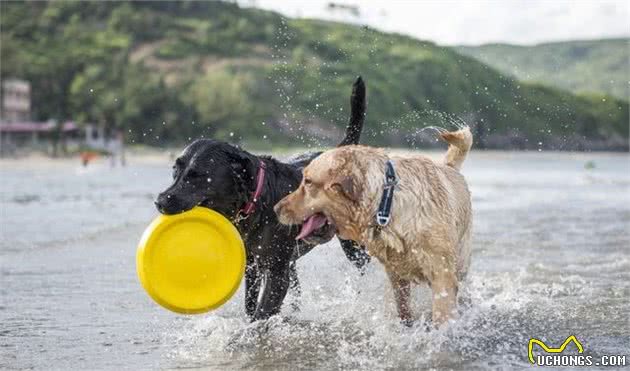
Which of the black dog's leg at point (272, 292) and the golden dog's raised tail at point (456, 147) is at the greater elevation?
the golden dog's raised tail at point (456, 147)

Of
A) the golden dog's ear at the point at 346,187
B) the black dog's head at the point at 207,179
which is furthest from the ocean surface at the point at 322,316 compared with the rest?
the golden dog's ear at the point at 346,187

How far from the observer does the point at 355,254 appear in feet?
24.6

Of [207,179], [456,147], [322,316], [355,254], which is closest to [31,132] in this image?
[355,254]

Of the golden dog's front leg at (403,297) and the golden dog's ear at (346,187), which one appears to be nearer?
the golden dog's ear at (346,187)

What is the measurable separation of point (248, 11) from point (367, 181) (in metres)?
164

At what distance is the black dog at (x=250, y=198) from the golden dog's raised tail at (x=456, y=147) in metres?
1.07

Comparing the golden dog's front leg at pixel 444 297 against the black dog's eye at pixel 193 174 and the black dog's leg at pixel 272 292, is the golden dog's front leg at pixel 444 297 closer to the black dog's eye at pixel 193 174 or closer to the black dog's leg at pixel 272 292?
the black dog's leg at pixel 272 292

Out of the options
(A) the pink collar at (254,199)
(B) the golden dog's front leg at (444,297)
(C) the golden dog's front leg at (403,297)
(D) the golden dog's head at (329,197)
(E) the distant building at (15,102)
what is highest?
(D) the golden dog's head at (329,197)

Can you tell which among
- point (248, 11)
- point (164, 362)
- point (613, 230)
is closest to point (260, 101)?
point (248, 11)

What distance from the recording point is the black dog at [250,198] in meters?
5.71

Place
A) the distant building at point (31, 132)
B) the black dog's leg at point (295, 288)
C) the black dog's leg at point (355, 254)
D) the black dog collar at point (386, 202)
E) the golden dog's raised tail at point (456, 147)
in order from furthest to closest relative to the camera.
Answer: the distant building at point (31, 132) < the black dog's leg at point (355, 254) < the black dog's leg at point (295, 288) < the golden dog's raised tail at point (456, 147) < the black dog collar at point (386, 202)

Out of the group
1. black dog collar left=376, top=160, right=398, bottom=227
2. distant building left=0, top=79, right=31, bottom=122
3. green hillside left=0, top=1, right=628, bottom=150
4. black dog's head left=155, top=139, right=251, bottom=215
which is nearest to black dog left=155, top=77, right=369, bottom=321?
black dog's head left=155, top=139, right=251, bottom=215

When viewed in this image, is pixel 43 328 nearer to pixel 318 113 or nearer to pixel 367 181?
pixel 367 181

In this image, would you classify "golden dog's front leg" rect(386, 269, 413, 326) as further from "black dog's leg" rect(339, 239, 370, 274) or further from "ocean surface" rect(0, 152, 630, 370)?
"black dog's leg" rect(339, 239, 370, 274)
